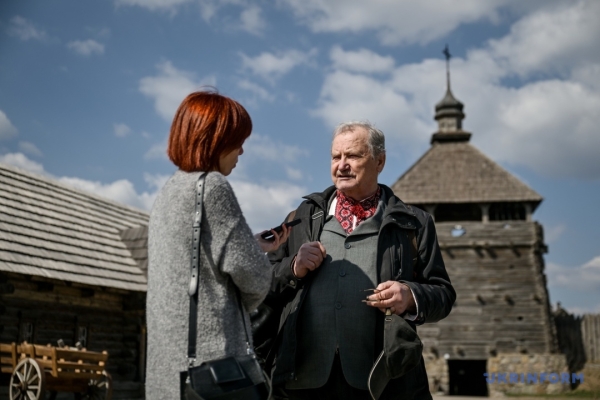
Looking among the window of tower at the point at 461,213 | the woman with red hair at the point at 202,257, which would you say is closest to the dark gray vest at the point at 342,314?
the woman with red hair at the point at 202,257

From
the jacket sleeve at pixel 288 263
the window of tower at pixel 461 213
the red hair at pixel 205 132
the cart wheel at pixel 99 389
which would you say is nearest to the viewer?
the red hair at pixel 205 132

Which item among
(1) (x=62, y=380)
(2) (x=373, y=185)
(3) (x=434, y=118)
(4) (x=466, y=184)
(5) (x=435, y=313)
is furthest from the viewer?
(3) (x=434, y=118)

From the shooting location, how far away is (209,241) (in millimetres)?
2230

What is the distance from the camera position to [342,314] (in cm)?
302

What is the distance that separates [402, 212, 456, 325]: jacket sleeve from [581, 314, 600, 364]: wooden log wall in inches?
893

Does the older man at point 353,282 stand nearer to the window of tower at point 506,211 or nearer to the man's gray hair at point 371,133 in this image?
the man's gray hair at point 371,133

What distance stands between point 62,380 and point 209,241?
7151 millimetres

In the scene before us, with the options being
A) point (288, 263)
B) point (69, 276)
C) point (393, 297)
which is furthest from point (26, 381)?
point (393, 297)

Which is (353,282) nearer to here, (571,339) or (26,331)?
(26,331)

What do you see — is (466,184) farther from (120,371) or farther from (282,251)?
(282,251)

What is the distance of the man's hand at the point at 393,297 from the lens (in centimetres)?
287

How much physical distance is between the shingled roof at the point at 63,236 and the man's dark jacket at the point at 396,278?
7.88 metres

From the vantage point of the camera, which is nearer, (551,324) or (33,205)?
(33,205)

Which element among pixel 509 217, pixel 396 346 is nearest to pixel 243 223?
pixel 396 346
